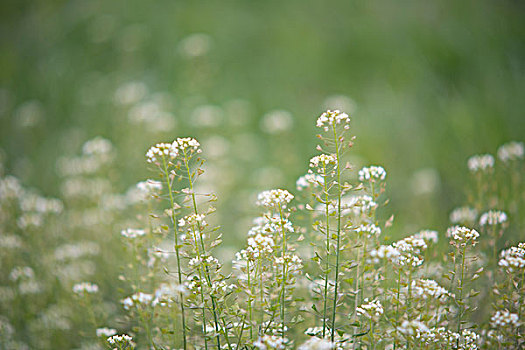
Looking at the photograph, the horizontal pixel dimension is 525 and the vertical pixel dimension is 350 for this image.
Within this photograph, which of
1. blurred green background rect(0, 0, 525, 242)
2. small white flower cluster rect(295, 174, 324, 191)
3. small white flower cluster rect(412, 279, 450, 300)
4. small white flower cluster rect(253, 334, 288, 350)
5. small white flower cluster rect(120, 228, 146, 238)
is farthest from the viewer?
blurred green background rect(0, 0, 525, 242)

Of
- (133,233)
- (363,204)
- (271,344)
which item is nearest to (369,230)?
(363,204)

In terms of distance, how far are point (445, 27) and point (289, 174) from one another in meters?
3.36

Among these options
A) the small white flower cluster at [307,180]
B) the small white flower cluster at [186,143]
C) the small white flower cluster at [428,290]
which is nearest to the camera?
the small white flower cluster at [428,290]

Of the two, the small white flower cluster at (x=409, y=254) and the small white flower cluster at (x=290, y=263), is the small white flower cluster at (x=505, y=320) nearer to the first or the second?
the small white flower cluster at (x=409, y=254)

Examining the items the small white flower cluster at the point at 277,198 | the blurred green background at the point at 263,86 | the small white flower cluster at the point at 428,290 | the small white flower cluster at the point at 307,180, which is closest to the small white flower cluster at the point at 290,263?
the small white flower cluster at the point at 277,198

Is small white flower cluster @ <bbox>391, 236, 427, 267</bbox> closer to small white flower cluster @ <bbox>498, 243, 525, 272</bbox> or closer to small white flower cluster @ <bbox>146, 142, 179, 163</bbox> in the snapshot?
small white flower cluster @ <bbox>498, 243, 525, 272</bbox>

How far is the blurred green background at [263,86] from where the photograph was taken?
4312mm

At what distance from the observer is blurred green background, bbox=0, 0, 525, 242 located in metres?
4.31

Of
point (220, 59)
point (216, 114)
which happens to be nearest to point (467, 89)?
point (216, 114)

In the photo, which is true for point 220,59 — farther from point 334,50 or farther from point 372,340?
point 372,340

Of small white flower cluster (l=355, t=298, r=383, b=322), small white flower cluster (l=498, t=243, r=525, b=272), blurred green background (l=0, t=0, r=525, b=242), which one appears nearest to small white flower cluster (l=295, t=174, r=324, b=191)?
small white flower cluster (l=355, t=298, r=383, b=322)

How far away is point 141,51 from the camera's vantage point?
6.80m

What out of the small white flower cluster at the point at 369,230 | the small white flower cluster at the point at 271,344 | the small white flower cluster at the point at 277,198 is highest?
the small white flower cluster at the point at 277,198

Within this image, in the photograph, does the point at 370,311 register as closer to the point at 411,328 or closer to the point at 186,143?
the point at 411,328
